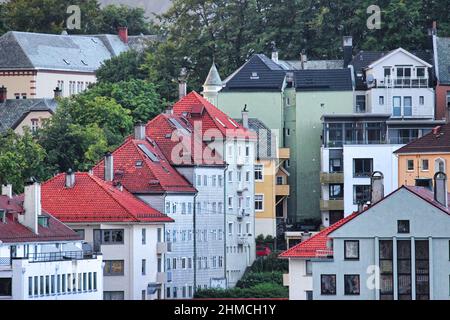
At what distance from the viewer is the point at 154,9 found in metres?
186

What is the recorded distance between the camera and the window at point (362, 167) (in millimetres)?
95000

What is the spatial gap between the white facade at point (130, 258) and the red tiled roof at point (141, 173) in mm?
3855

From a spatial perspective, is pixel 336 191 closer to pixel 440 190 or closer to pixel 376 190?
pixel 376 190

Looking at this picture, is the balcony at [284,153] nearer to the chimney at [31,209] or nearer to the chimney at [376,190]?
the chimney at [376,190]

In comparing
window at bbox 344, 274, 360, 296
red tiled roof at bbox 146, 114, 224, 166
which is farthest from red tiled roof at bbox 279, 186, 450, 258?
red tiled roof at bbox 146, 114, 224, 166

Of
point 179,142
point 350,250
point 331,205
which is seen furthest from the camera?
point 331,205

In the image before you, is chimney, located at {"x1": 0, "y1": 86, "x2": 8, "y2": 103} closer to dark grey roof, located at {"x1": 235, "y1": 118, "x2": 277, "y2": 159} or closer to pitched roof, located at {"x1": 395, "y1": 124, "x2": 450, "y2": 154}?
dark grey roof, located at {"x1": 235, "y1": 118, "x2": 277, "y2": 159}

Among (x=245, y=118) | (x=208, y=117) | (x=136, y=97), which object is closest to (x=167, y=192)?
(x=208, y=117)

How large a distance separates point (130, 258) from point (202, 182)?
13.8 meters

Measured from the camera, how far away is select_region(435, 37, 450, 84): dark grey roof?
102625 millimetres

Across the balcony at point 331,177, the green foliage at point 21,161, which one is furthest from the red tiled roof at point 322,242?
the balcony at point 331,177

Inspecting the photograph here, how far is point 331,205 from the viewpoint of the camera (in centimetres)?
9450

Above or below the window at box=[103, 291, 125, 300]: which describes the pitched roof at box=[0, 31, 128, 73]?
above

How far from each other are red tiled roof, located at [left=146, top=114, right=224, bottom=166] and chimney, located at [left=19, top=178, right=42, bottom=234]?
21120 millimetres
